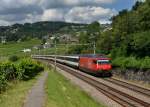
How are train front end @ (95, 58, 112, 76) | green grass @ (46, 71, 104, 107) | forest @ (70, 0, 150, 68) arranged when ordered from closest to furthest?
1. green grass @ (46, 71, 104, 107)
2. forest @ (70, 0, 150, 68)
3. train front end @ (95, 58, 112, 76)

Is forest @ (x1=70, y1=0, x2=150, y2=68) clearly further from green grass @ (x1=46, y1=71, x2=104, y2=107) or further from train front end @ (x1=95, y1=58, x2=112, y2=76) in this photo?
green grass @ (x1=46, y1=71, x2=104, y2=107)

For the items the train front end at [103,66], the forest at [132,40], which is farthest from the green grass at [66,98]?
the train front end at [103,66]

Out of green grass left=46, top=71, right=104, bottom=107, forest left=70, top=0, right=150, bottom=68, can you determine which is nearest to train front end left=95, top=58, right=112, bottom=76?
forest left=70, top=0, right=150, bottom=68

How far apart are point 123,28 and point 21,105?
59516 mm

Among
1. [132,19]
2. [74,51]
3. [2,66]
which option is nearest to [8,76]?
[2,66]

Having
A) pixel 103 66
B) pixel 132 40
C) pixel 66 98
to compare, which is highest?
pixel 132 40

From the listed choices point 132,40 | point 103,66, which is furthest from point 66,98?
point 132,40

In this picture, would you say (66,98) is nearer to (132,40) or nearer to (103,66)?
(103,66)

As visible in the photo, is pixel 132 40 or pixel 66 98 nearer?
pixel 66 98

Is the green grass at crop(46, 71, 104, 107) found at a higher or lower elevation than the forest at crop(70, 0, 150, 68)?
lower

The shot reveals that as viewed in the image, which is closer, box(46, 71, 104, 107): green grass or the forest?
box(46, 71, 104, 107): green grass

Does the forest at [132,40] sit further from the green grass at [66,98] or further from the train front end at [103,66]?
the green grass at [66,98]

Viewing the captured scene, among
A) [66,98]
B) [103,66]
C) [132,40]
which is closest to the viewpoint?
[66,98]

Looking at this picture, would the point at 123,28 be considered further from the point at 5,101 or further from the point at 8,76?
the point at 5,101
